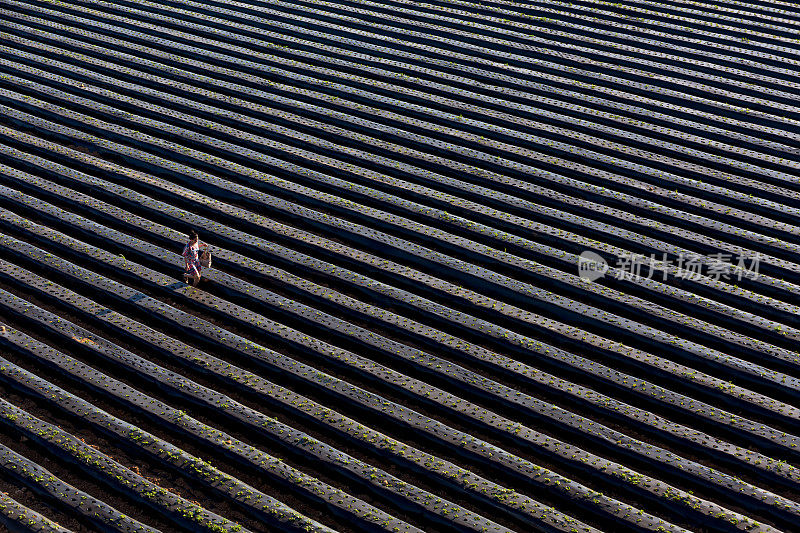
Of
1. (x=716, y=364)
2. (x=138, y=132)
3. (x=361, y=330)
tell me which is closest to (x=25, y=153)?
(x=138, y=132)

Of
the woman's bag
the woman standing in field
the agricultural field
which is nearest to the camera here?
the agricultural field

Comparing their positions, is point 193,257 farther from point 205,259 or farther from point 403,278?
point 403,278

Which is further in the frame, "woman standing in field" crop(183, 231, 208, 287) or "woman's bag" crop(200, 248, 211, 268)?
"woman's bag" crop(200, 248, 211, 268)

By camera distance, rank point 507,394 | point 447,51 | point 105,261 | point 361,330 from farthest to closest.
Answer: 1. point 447,51
2. point 105,261
3. point 361,330
4. point 507,394

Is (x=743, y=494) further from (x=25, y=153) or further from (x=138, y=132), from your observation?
(x=25, y=153)

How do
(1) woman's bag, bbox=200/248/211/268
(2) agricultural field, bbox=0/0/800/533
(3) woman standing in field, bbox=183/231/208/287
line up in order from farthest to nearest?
(1) woman's bag, bbox=200/248/211/268 → (3) woman standing in field, bbox=183/231/208/287 → (2) agricultural field, bbox=0/0/800/533

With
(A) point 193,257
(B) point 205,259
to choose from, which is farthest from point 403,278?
(A) point 193,257
